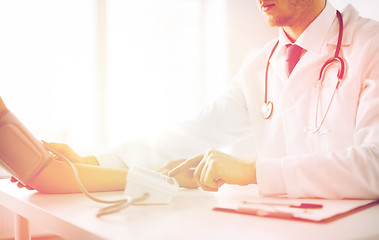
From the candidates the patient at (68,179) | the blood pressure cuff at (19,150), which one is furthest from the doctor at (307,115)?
the blood pressure cuff at (19,150)

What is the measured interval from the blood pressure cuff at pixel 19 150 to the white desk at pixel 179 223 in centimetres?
6

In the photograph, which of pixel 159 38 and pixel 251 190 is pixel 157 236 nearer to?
pixel 251 190

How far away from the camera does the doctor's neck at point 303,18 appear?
121 centimetres

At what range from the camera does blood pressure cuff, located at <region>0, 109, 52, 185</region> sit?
678 mm

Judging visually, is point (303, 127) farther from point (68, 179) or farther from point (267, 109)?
point (68, 179)

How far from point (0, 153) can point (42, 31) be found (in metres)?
2.41

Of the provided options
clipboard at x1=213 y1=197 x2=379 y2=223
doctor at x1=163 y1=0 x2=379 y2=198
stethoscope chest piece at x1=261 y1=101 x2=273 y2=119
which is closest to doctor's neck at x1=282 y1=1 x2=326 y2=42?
doctor at x1=163 y1=0 x2=379 y2=198

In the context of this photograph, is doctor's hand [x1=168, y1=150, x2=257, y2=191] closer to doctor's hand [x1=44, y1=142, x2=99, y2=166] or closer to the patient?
the patient

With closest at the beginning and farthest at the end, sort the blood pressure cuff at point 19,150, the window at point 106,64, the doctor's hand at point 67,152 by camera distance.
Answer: the blood pressure cuff at point 19,150 → the doctor's hand at point 67,152 → the window at point 106,64

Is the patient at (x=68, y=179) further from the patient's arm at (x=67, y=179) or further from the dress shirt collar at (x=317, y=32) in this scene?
the dress shirt collar at (x=317, y=32)

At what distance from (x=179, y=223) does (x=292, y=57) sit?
829 millimetres

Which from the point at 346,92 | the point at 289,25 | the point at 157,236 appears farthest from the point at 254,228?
the point at 289,25

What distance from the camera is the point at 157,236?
43 cm

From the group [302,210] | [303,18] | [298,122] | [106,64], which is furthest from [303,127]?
[106,64]
